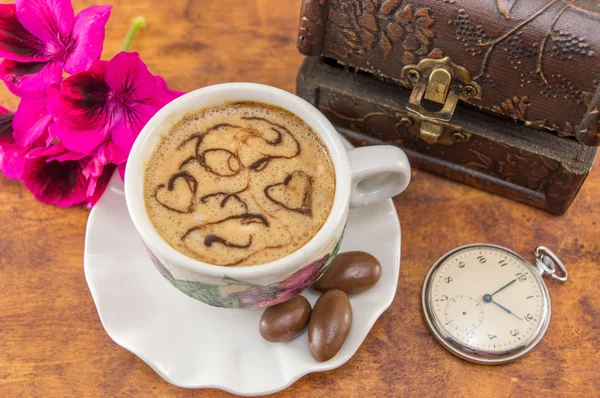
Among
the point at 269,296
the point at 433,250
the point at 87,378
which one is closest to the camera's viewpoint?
the point at 269,296

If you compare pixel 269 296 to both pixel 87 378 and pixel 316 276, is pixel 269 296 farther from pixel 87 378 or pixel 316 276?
pixel 87 378

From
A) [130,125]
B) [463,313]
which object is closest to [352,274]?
[463,313]

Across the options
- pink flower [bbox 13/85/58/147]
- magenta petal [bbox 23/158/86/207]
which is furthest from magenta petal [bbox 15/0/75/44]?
magenta petal [bbox 23/158/86/207]

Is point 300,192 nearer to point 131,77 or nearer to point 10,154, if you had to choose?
point 131,77

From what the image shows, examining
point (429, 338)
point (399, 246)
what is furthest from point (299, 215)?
point (429, 338)

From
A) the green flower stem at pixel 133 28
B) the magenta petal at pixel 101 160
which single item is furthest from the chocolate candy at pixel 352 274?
the green flower stem at pixel 133 28

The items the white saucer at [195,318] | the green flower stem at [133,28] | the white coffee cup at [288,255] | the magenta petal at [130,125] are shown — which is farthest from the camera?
the green flower stem at [133,28]

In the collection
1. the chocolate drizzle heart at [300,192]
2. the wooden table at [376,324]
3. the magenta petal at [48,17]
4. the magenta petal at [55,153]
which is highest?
the magenta petal at [48,17]

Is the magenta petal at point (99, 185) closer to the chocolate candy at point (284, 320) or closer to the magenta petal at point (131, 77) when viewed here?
the magenta petal at point (131, 77)
